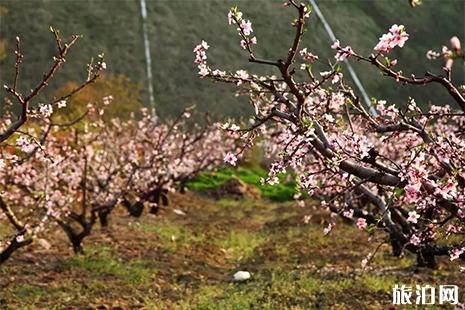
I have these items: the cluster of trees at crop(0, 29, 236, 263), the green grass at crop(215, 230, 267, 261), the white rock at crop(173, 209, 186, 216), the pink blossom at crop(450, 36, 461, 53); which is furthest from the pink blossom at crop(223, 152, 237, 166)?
the white rock at crop(173, 209, 186, 216)

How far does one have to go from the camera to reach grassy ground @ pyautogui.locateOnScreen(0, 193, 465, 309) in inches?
423

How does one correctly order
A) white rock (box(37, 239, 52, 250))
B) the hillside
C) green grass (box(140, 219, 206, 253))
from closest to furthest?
1. white rock (box(37, 239, 52, 250))
2. green grass (box(140, 219, 206, 253))
3. the hillside

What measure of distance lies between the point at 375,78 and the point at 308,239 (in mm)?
55676

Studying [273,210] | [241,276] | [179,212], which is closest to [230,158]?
[241,276]

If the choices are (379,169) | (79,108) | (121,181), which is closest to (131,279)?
(379,169)

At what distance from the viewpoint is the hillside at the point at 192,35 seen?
66.7 m

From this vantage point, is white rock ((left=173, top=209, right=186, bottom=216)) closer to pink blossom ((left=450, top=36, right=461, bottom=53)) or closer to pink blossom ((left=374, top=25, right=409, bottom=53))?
pink blossom ((left=374, top=25, right=409, bottom=53))

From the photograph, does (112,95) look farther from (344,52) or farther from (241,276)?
(344,52)

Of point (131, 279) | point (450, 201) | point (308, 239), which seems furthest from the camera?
point (308, 239)

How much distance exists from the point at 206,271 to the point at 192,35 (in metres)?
63.7

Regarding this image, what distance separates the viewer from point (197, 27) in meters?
75.8

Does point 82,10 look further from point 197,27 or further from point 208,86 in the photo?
point 208,86

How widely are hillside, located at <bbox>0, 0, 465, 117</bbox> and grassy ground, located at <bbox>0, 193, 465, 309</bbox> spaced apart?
152 ft

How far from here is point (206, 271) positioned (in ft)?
45.0
